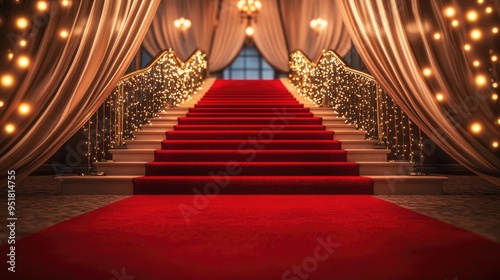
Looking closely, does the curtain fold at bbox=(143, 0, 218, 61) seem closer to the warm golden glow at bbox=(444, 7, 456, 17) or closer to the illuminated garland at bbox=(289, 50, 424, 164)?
the illuminated garland at bbox=(289, 50, 424, 164)

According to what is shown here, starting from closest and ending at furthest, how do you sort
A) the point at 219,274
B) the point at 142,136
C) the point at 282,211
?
the point at 219,274, the point at 282,211, the point at 142,136

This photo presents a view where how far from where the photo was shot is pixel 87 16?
9.02 ft

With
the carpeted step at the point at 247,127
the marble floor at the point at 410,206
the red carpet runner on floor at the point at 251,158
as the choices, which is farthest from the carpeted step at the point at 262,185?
the carpeted step at the point at 247,127

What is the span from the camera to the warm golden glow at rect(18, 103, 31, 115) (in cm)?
241

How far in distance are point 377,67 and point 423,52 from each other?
357 mm

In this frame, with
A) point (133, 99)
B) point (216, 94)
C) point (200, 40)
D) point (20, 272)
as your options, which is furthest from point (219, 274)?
point (200, 40)

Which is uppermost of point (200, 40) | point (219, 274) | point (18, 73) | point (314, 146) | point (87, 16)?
point (200, 40)

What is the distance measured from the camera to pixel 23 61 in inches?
96.4

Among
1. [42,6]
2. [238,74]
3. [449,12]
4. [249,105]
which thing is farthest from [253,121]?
[238,74]

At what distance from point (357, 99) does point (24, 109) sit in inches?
166

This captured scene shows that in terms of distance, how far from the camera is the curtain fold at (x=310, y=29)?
35.8 feet

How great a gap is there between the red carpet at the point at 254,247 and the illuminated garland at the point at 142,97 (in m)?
1.98

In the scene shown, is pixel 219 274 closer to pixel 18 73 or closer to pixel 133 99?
pixel 18 73

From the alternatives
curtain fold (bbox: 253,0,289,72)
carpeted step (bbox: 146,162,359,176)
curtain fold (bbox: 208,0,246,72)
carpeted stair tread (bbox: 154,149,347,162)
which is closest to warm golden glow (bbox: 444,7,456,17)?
carpeted step (bbox: 146,162,359,176)
